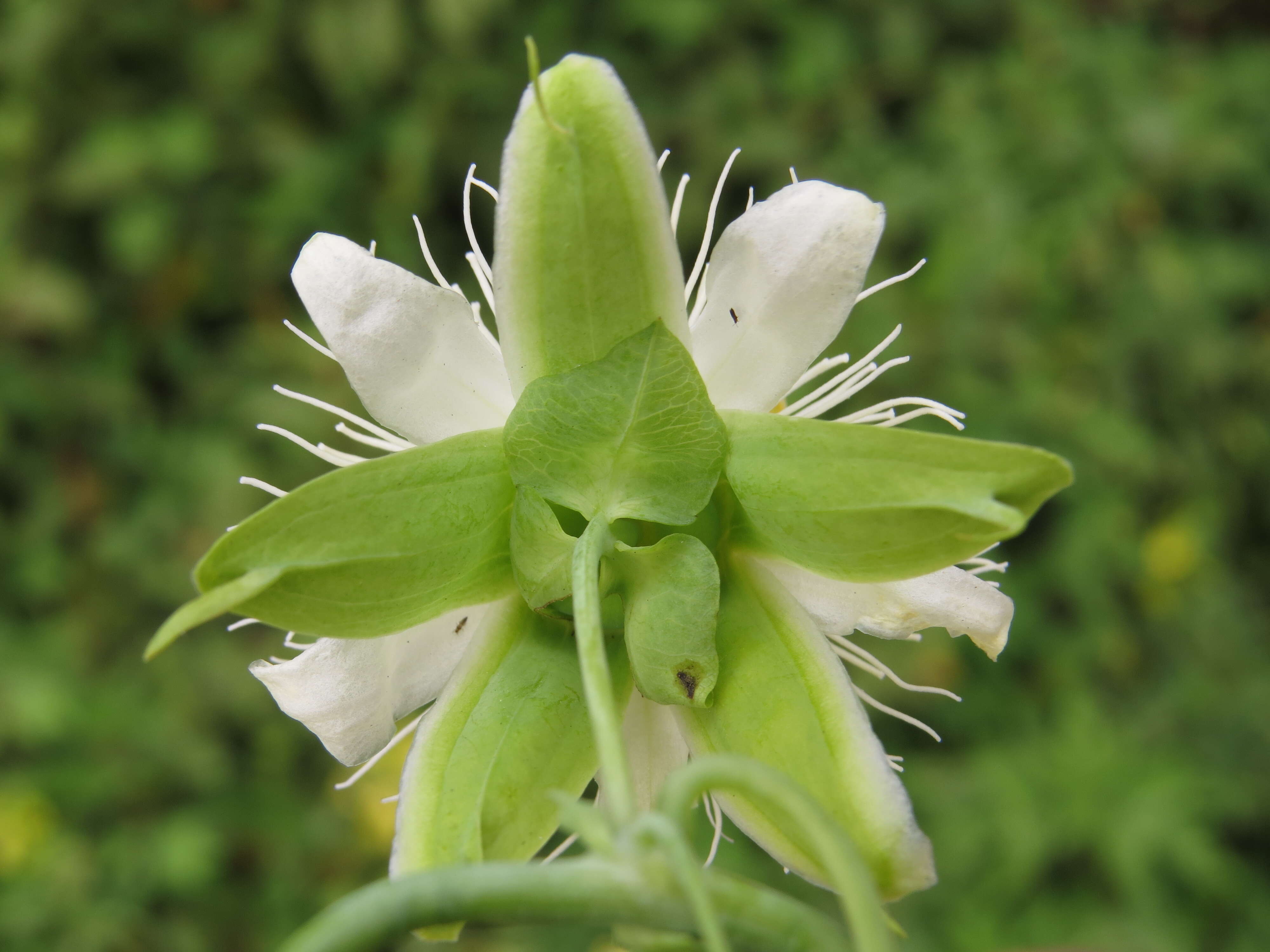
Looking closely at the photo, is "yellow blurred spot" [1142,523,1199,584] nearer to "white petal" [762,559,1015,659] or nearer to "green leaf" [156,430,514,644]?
"white petal" [762,559,1015,659]

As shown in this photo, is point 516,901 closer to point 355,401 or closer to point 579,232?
point 579,232

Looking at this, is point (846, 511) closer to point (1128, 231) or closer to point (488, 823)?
point (488, 823)

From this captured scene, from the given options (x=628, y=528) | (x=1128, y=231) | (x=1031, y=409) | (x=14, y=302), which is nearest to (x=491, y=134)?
(x=14, y=302)

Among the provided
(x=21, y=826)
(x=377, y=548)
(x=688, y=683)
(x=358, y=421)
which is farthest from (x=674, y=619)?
(x=21, y=826)

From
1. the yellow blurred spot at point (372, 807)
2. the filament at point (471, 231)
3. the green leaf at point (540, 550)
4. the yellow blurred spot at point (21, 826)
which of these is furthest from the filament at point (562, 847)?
the yellow blurred spot at point (21, 826)

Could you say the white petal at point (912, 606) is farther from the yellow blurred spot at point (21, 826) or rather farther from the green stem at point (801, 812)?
the yellow blurred spot at point (21, 826)

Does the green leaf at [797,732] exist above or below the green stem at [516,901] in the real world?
below
